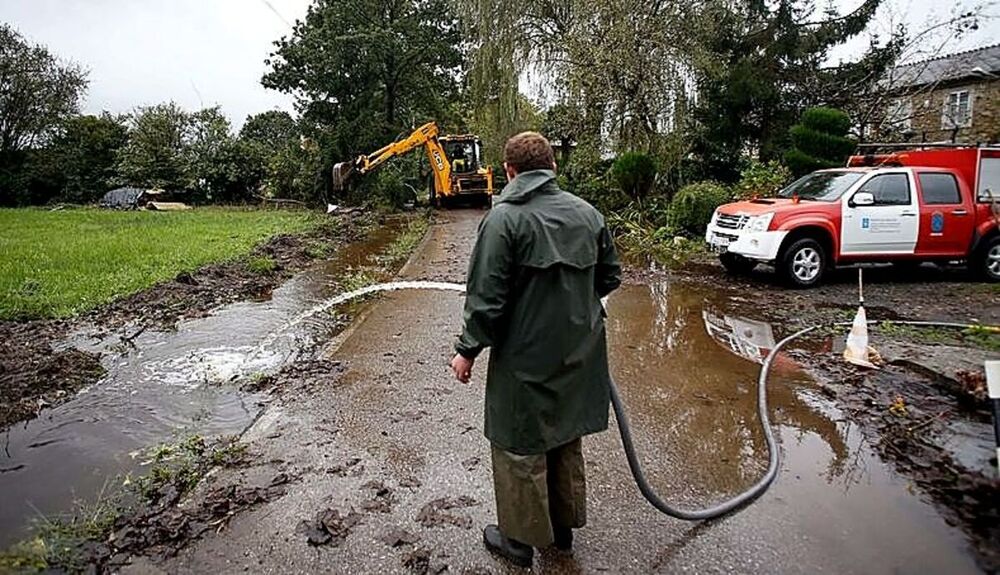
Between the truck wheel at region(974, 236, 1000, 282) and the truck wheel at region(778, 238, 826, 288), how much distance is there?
8.50ft

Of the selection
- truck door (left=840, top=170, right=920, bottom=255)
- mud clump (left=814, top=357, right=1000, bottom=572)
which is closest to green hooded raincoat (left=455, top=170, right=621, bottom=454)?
mud clump (left=814, top=357, right=1000, bottom=572)

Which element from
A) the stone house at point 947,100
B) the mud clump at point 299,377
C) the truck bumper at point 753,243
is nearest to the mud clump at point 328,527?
the mud clump at point 299,377

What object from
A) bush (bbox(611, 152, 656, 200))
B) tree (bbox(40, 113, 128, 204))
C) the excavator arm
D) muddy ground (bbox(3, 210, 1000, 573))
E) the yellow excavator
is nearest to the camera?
muddy ground (bbox(3, 210, 1000, 573))

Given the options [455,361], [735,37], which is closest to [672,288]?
[455,361]

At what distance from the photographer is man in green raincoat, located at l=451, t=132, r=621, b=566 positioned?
263 cm

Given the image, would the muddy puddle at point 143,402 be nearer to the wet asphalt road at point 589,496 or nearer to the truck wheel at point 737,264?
the wet asphalt road at point 589,496

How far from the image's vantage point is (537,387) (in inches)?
105

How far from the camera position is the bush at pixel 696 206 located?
1313 cm

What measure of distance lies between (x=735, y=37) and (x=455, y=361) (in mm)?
16405

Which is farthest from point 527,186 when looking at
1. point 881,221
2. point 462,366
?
point 881,221

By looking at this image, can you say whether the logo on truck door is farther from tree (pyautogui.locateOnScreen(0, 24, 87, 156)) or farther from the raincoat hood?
tree (pyautogui.locateOnScreen(0, 24, 87, 156))

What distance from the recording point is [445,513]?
3332 millimetres

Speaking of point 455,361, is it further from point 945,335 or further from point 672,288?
point 672,288

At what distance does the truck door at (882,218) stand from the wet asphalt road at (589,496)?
15.6 ft
